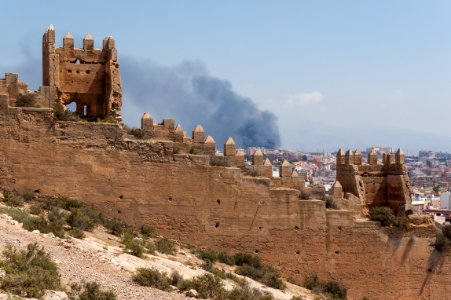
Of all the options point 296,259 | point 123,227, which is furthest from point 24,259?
point 296,259

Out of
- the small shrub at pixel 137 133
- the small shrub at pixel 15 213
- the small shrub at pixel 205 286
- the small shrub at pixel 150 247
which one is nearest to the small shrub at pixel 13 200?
the small shrub at pixel 15 213

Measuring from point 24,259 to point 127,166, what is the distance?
6.34 meters

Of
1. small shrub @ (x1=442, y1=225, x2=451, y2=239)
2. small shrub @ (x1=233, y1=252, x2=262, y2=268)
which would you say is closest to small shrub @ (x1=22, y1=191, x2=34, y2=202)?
small shrub @ (x1=233, y1=252, x2=262, y2=268)

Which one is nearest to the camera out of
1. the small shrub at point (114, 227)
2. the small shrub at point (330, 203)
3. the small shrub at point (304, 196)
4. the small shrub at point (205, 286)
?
the small shrub at point (205, 286)

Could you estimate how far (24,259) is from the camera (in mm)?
10383

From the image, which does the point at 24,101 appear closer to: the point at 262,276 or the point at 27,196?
the point at 27,196

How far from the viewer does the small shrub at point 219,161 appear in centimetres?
Answer: 1716

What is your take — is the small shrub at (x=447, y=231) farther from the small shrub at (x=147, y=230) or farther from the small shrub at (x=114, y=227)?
the small shrub at (x=114, y=227)

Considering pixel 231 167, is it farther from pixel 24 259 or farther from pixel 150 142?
pixel 24 259

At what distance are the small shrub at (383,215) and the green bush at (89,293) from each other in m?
10.2

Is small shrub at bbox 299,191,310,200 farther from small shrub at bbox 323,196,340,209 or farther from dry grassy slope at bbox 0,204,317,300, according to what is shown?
dry grassy slope at bbox 0,204,317,300

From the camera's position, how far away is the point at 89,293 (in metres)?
9.80

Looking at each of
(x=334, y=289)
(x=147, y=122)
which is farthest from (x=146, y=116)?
(x=334, y=289)

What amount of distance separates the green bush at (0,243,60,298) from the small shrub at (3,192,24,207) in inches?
163
